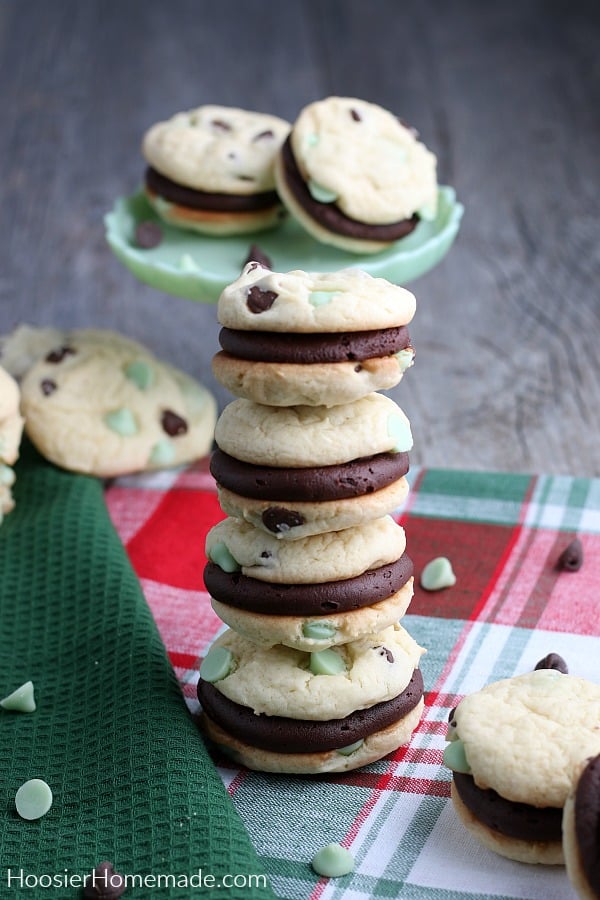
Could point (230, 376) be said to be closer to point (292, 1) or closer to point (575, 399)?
point (575, 399)

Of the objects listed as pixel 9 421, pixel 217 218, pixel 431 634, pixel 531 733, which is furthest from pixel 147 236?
pixel 531 733

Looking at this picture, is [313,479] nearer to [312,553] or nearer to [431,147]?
[312,553]

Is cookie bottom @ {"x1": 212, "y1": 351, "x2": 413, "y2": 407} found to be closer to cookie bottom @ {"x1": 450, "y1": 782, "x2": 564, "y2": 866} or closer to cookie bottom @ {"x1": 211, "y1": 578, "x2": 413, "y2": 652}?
cookie bottom @ {"x1": 211, "y1": 578, "x2": 413, "y2": 652}

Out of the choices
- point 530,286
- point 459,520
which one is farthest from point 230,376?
point 530,286

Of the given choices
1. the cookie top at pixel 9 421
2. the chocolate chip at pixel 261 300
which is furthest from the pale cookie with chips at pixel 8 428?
the chocolate chip at pixel 261 300

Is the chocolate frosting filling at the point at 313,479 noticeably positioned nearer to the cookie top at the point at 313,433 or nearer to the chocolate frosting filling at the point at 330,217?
the cookie top at the point at 313,433
